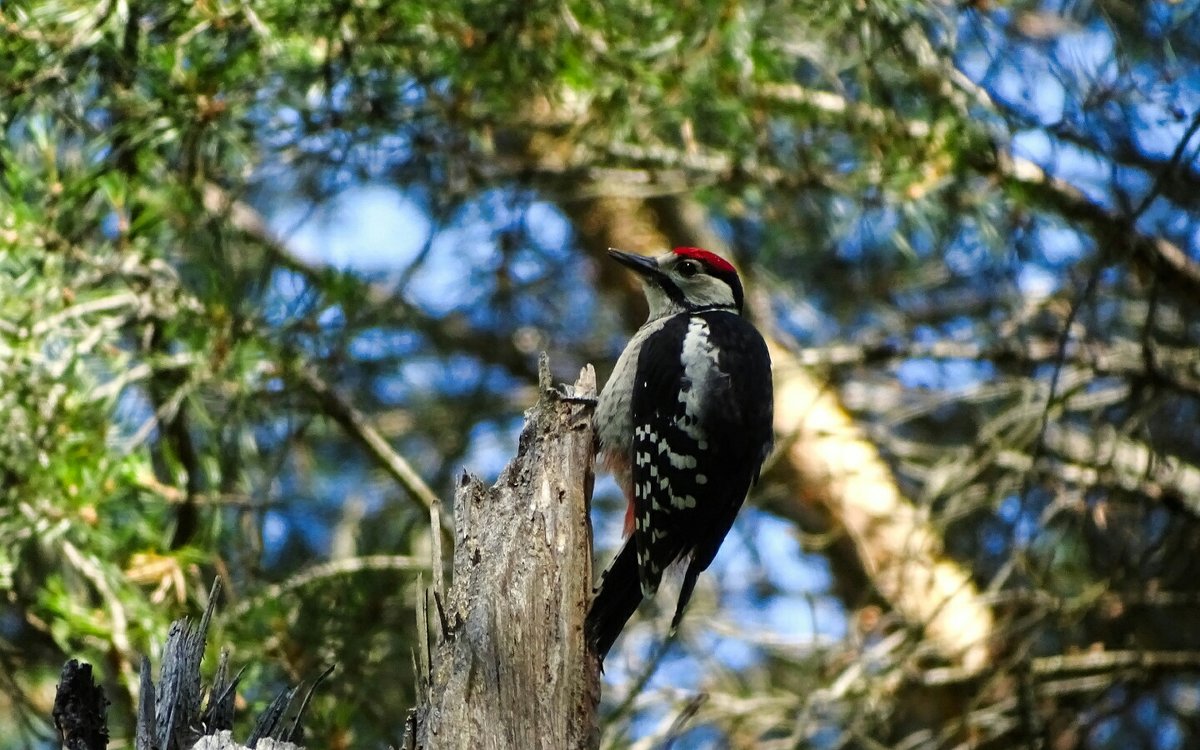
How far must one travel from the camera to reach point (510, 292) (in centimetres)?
661

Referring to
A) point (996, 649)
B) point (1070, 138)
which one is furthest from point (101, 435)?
point (996, 649)

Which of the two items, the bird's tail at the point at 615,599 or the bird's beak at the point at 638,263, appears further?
the bird's beak at the point at 638,263

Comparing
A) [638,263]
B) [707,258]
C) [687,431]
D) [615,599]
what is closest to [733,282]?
[707,258]

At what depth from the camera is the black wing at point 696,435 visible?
4047 mm

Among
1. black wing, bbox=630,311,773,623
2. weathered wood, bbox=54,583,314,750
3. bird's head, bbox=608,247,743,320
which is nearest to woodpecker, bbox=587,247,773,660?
black wing, bbox=630,311,773,623

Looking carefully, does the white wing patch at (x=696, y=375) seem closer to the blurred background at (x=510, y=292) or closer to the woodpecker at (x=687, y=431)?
the woodpecker at (x=687, y=431)

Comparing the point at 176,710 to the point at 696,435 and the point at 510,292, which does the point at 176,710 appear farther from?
the point at 510,292

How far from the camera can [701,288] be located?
486cm

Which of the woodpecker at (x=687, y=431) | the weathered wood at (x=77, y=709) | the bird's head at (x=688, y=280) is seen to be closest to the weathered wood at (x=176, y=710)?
the weathered wood at (x=77, y=709)

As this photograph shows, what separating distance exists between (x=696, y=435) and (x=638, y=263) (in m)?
0.82

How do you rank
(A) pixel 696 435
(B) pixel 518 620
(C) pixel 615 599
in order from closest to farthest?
(B) pixel 518 620
(C) pixel 615 599
(A) pixel 696 435

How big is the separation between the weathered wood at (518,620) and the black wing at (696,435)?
0.90m

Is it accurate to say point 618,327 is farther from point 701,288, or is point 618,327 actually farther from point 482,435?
point 701,288

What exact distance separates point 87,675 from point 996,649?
436cm
